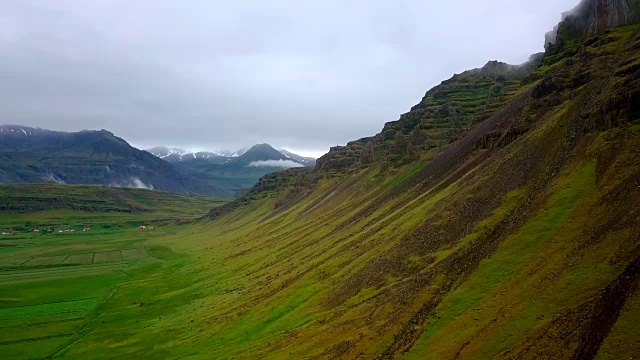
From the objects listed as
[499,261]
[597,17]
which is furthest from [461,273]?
[597,17]

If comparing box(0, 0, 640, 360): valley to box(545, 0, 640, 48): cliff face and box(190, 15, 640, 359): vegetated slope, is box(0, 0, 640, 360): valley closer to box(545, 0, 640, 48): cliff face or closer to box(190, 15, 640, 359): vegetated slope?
box(190, 15, 640, 359): vegetated slope

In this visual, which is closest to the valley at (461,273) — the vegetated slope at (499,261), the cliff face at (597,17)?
the vegetated slope at (499,261)

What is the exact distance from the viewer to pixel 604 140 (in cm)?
7656

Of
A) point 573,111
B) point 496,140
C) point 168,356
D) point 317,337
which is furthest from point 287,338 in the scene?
point 496,140

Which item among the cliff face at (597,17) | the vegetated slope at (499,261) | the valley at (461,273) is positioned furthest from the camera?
the cliff face at (597,17)

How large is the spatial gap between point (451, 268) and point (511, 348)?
73.3 feet

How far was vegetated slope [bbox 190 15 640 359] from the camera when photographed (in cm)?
5084

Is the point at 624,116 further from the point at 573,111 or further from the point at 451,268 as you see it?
the point at 451,268

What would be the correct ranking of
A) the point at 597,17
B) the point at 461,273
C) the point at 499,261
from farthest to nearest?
the point at 597,17, the point at 461,273, the point at 499,261

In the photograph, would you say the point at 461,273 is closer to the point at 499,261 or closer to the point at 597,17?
the point at 499,261

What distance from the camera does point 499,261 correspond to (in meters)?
65.9

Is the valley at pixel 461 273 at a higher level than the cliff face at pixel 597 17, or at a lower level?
lower

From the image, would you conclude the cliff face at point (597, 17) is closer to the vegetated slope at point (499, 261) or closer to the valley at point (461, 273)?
the valley at point (461, 273)

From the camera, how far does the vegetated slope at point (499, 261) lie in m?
50.8
